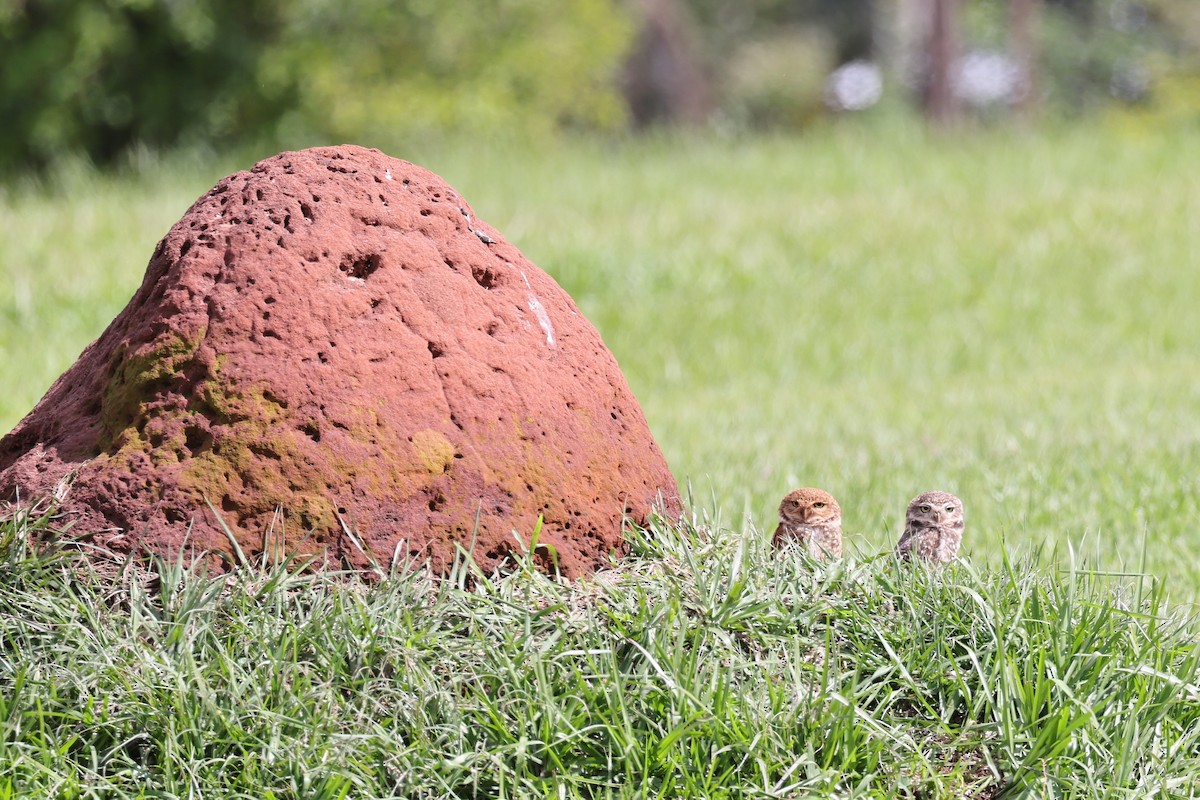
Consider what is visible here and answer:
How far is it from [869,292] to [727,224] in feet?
5.59

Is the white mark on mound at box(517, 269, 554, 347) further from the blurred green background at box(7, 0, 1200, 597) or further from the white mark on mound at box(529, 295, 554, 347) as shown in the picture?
the blurred green background at box(7, 0, 1200, 597)

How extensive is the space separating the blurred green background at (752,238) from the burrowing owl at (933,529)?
361 mm

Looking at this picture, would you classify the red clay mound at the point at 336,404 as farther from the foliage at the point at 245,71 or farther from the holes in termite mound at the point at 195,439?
the foliage at the point at 245,71

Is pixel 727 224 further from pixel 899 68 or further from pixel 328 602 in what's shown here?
pixel 899 68

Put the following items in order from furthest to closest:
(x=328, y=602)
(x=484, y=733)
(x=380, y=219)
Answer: (x=380, y=219), (x=328, y=602), (x=484, y=733)

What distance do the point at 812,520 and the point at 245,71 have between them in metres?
15.2

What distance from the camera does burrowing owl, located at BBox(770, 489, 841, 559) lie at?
375 centimetres

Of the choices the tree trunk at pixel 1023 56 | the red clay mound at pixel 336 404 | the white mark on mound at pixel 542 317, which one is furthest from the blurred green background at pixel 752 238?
the tree trunk at pixel 1023 56

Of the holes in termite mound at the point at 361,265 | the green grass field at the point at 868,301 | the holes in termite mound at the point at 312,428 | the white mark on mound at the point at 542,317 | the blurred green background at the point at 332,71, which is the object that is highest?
the blurred green background at the point at 332,71

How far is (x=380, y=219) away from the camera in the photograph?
3830mm

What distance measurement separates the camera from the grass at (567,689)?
9.51 ft

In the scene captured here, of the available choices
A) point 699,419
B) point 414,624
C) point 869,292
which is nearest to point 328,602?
point 414,624

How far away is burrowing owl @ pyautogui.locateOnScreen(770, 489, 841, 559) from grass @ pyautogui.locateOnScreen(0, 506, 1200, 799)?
16.1 inches

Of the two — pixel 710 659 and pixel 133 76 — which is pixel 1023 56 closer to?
pixel 133 76
